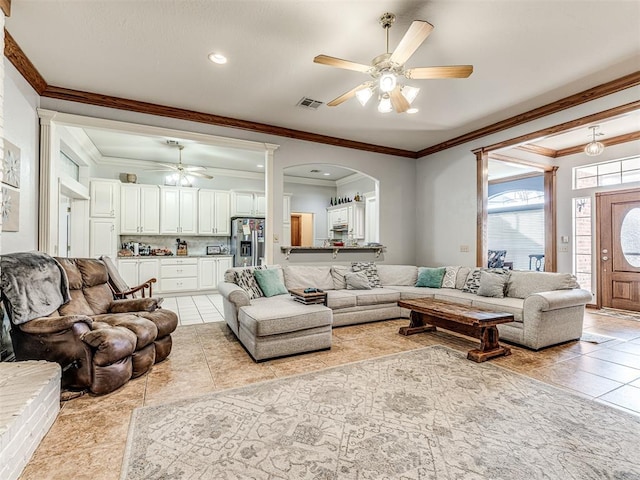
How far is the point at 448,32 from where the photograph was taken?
2.65 meters

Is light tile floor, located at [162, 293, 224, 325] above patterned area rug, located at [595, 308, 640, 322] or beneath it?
above

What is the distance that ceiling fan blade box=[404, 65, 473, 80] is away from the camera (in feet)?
8.05

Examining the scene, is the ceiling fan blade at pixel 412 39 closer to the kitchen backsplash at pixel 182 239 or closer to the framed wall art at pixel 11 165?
the framed wall art at pixel 11 165

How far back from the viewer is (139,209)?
6.83 m

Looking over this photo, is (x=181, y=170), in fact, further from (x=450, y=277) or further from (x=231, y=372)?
(x=450, y=277)

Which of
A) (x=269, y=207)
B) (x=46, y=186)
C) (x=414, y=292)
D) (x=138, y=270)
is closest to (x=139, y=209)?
(x=138, y=270)

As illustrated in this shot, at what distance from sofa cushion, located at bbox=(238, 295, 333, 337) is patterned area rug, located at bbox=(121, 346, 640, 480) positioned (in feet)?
1.78

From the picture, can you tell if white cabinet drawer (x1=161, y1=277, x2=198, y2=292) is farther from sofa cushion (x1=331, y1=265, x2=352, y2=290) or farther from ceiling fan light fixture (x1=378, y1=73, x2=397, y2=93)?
ceiling fan light fixture (x1=378, y1=73, x2=397, y2=93)

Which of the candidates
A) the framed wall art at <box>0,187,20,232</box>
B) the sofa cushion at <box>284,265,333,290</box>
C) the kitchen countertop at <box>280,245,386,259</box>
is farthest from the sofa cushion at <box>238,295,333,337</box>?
the framed wall art at <box>0,187,20,232</box>

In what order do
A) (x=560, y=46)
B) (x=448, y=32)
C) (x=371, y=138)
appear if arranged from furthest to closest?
(x=371, y=138), (x=560, y=46), (x=448, y=32)

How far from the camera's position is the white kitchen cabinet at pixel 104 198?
20.7 feet

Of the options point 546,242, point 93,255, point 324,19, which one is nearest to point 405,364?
point 324,19

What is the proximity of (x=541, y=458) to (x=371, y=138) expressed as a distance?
478cm

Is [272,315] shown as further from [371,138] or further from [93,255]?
[93,255]
